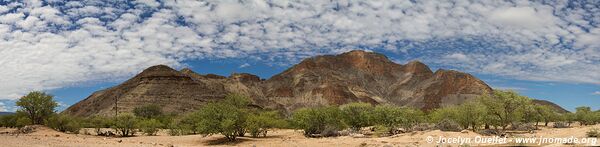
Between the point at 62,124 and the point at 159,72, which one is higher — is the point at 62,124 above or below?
below

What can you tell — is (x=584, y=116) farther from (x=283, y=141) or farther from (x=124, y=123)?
(x=124, y=123)

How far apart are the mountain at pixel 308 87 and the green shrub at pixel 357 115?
195 feet

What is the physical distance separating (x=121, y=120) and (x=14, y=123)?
563 inches

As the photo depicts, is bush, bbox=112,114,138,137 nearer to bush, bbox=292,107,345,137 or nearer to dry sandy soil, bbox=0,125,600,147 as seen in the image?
dry sandy soil, bbox=0,125,600,147

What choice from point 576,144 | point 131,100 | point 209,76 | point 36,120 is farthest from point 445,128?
point 209,76

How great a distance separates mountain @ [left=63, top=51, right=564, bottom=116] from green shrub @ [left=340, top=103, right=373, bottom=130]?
5930 centimetres

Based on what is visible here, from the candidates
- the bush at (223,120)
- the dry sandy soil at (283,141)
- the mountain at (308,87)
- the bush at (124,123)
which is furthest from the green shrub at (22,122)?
the mountain at (308,87)

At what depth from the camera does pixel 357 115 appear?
4516cm

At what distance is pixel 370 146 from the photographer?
23016mm

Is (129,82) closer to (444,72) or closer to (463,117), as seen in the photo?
(463,117)

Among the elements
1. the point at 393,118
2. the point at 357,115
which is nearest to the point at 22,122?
the point at 357,115

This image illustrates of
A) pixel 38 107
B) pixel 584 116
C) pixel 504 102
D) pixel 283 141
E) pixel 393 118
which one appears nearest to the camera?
pixel 283 141

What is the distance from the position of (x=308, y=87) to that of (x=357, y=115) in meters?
114

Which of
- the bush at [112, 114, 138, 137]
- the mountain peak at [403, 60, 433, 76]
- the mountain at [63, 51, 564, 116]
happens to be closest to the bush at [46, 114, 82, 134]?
the bush at [112, 114, 138, 137]
